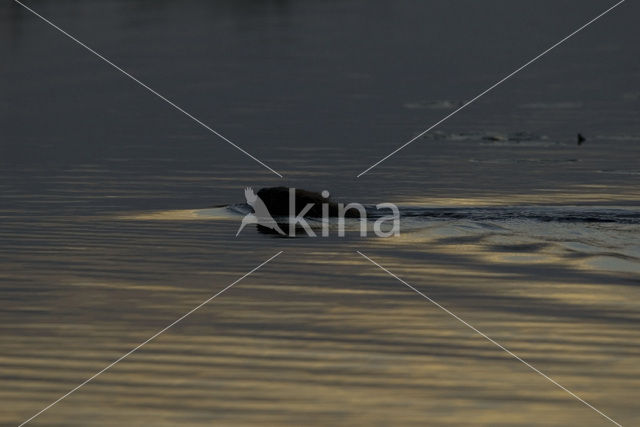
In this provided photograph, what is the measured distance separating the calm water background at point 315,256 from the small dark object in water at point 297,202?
2.52 feet

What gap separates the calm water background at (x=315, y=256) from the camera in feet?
36.7

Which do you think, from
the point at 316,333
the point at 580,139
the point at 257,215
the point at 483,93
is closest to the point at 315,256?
the point at 257,215

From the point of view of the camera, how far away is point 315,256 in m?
17.0

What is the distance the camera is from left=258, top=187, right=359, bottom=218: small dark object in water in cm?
1991

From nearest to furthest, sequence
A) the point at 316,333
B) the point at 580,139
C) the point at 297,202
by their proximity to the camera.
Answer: the point at 316,333
the point at 297,202
the point at 580,139

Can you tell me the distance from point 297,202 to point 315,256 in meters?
2.94

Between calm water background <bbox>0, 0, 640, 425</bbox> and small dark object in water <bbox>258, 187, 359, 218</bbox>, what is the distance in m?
0.77

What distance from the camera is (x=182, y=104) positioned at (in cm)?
3719

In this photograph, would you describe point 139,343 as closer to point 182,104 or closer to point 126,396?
point 126,396

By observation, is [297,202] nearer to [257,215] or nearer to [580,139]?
[257,215]

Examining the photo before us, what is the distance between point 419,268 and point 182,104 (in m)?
21.6

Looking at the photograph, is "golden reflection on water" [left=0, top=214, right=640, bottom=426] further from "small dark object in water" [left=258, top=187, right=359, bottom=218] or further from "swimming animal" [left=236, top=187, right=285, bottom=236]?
"small dark object in water" [left=258, top=187, right=359, bottom=218]

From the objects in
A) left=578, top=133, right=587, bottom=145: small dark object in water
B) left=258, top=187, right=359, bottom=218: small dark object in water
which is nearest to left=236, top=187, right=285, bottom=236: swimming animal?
left=258, top=187, right=359, bottom=218: small dark object in water

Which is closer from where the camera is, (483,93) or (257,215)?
(257,215)
